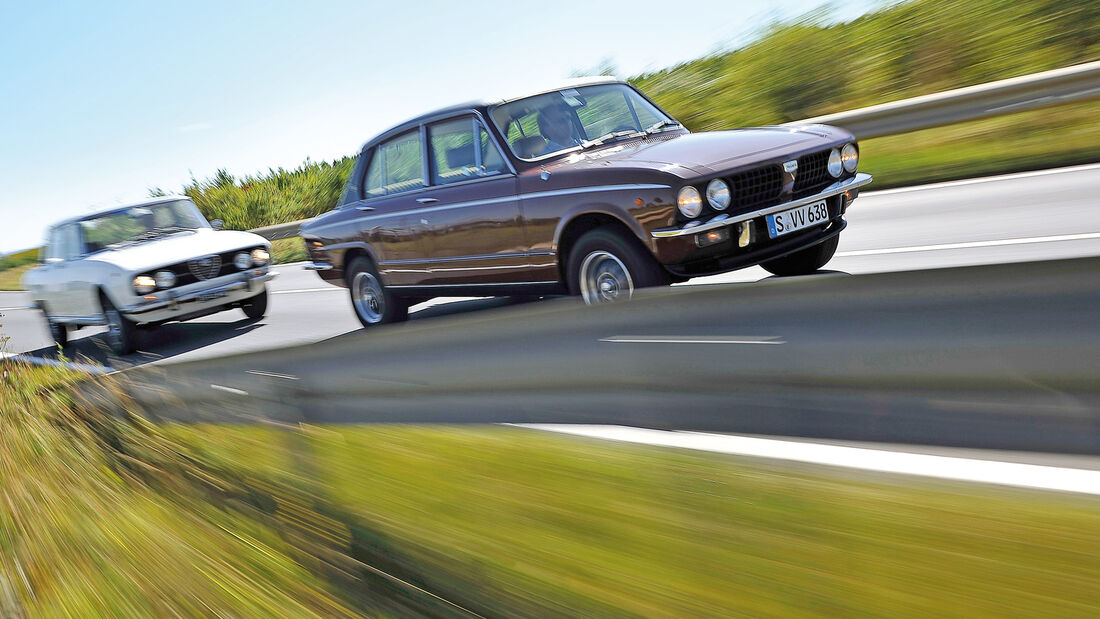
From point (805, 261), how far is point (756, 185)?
4.43ft

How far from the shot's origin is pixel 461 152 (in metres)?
7.41

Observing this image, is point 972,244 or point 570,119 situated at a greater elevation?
point 570,119

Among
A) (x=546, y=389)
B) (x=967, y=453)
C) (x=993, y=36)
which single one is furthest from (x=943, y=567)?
(x=993, y=36)

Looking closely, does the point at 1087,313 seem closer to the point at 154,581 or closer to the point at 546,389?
the point at 546,389

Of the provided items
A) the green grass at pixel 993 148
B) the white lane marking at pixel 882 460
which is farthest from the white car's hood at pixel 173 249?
the white lane marking at pixel 882 460

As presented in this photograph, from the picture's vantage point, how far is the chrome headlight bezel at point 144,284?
10.2 meters

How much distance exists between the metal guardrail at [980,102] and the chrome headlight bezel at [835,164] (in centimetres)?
350

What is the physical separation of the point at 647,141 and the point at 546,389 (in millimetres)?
3833

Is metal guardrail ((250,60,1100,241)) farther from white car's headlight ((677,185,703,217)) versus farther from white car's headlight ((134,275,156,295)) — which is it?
white car's headlight ((134,275,156,295))

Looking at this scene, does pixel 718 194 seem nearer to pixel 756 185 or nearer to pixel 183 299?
pixel 756 185

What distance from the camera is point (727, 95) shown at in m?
17.5

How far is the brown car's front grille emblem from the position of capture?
34.7ft

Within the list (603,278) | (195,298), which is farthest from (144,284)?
(603,278)

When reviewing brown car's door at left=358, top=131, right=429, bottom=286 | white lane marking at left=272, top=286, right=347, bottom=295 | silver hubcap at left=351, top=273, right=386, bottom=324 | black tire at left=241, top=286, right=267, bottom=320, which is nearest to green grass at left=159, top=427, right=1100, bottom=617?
brown car's door at left=358, top=131, right=429, bottom=286
